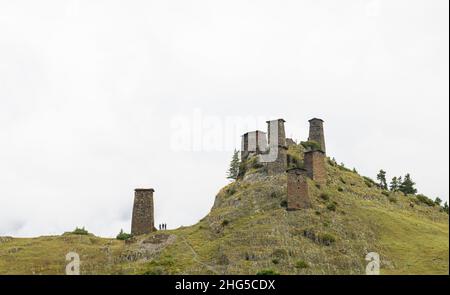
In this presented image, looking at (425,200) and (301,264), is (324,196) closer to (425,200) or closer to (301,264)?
(301,264)

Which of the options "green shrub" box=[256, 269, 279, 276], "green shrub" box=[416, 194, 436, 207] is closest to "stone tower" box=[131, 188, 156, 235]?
"green shrub" box=[256, 269, 279, 276]

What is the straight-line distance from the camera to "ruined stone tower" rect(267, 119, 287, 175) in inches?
4008

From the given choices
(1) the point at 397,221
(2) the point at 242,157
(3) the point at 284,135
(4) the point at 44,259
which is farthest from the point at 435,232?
(4) the point at 44,259

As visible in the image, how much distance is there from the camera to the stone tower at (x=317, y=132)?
385 ft

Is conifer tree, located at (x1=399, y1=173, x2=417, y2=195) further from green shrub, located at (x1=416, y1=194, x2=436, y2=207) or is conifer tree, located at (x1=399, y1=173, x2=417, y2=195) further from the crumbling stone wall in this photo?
the crumbling stone wall

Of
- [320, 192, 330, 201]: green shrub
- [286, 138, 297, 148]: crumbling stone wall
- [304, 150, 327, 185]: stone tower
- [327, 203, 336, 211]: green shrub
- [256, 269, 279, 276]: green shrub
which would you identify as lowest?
[256, 269, 279, 276]: green shrub

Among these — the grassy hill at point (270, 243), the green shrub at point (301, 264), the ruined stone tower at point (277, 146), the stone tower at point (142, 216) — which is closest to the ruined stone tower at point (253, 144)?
the ruined stone tower at point (277, 146)

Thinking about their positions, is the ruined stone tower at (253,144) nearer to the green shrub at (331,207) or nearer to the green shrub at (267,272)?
the green shrub at (331,207)

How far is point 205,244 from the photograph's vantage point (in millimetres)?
83750

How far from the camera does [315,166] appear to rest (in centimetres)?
10088

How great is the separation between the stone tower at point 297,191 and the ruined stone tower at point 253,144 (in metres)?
22.0

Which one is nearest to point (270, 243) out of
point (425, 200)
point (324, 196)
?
point (324, 196)

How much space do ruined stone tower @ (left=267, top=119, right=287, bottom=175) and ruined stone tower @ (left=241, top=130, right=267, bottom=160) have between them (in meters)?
3.84
